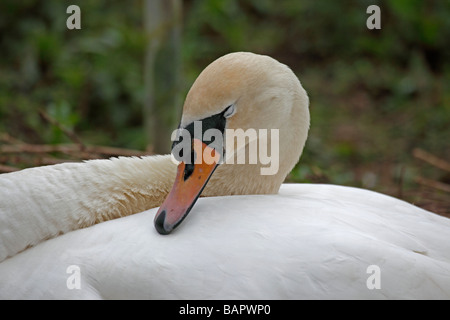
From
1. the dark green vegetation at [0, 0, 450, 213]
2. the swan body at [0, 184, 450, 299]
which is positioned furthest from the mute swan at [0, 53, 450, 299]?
the dark green vegetation at [0, 0, 450, 213]

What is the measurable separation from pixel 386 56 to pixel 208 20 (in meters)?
2.17

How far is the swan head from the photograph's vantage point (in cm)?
215

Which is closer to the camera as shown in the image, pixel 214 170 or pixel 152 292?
pixel 152 292

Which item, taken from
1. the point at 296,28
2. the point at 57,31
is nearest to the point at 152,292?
the point at 57,31

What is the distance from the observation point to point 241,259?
1.81 m

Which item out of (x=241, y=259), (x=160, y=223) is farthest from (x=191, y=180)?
(x=241, y=259)

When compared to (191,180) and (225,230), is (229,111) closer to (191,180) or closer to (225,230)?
(191,180)

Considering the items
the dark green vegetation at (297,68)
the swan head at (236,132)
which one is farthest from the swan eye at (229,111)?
the dark green vegetation at (297,68)

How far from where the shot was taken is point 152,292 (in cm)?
179

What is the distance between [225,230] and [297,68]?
5874 mm

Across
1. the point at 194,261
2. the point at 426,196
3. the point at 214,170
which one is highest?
the point at 214,170

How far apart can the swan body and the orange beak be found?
54 mm

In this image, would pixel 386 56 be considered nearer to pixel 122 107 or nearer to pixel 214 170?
pixel 122 107

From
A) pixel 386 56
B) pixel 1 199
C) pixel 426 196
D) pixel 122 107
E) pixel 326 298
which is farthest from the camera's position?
pixel 386 56
